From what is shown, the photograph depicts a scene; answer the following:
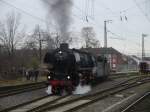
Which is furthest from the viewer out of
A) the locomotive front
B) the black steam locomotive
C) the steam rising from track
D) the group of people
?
the black steam locomotive

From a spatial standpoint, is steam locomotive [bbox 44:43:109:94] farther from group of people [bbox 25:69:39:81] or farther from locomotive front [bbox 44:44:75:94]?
group of people [bbox 25:69:39:81]

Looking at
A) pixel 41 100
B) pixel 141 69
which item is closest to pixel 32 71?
pixel 41 100

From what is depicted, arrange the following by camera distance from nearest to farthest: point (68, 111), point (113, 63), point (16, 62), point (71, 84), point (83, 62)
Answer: point (68, 111)
point (71, 84)
point (83, 62)
point (16, 62)
point (113, 63)

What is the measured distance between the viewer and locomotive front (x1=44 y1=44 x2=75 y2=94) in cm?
2239

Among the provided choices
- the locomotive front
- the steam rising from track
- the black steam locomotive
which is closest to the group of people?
the steam rising from track

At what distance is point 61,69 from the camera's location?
22.8 m

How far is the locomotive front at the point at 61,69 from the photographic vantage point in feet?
73.5

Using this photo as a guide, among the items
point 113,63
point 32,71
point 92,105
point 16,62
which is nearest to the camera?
point 92,105

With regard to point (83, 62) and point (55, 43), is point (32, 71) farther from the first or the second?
point (55, 43)

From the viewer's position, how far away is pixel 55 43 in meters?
63.3

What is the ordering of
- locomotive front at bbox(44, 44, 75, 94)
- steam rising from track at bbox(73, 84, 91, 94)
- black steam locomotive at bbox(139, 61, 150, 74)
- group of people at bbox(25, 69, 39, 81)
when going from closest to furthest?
locomotive front at bbox(44, 44, 75, 94) → steam rising from track at bbox(73, 84, 91, 94) → group of people at bbox(25, 69, 39, 81) → black steam locomotive at bbox(139, 61, 150, 74)

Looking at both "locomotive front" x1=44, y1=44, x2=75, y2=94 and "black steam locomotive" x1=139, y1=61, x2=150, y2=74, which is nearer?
"locomotive front" x1=44, y1=44, x2=75, y2=94

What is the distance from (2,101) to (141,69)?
47559mm

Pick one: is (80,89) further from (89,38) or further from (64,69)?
(89,38)
